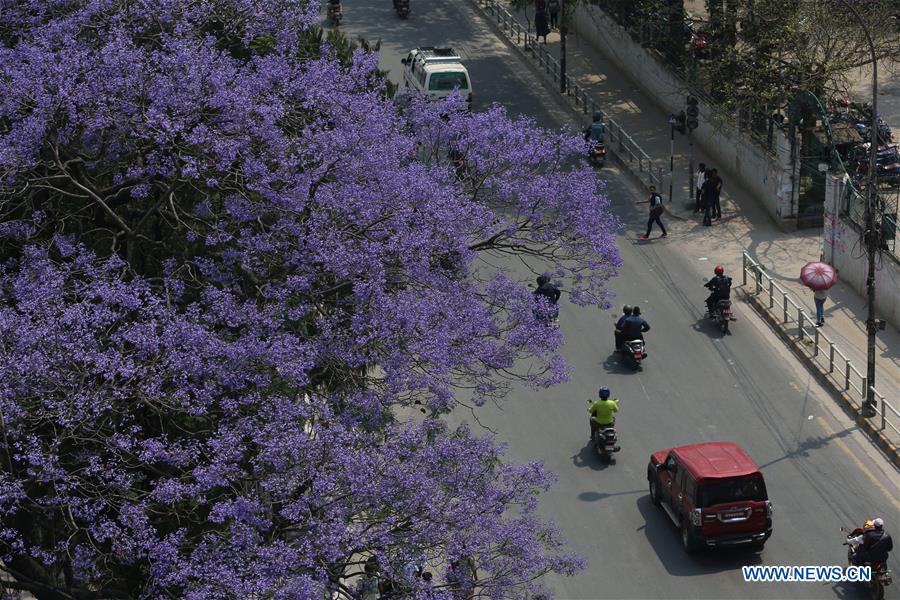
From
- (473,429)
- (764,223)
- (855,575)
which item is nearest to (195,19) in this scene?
(473,429)

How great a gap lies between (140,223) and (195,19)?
4.97 metres

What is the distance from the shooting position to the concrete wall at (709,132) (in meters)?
38.6

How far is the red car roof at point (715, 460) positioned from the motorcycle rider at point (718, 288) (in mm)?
7557

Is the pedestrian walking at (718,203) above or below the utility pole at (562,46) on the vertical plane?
below

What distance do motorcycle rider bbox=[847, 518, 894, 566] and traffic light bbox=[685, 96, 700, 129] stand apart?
19422 mm

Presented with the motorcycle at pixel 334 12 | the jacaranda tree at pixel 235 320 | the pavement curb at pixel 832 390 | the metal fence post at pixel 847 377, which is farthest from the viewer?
the motorcycle at pixel 334 12

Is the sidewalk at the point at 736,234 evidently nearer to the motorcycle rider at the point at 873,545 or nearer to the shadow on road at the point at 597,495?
the shadow on road at the point at 597,495

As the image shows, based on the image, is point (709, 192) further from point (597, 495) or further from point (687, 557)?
point (687, 557)

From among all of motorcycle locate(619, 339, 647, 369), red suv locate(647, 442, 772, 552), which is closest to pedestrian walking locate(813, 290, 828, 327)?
motorcycle locate(619, 339, 647, 369)

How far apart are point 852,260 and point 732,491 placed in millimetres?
11835

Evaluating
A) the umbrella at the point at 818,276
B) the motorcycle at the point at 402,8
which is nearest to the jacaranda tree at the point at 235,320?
the umbrella at the point at 818,276

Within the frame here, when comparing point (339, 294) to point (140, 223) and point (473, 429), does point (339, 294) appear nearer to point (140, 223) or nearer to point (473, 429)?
point (140, 223)

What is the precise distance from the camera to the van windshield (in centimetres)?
4597

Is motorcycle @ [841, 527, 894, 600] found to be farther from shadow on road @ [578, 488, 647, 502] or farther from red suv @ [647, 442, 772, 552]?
shadow on road @ [578, 488, 647, 502]
